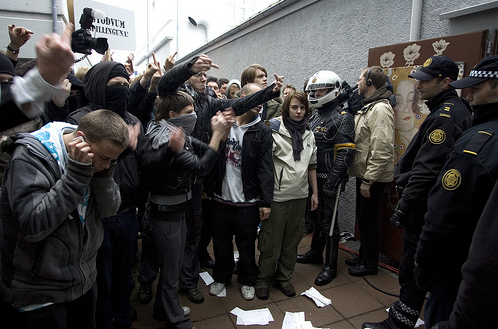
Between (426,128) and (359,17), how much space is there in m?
2.58

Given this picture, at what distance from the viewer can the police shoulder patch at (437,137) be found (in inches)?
87.3

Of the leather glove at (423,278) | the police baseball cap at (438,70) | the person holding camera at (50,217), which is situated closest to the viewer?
the person holding camera at (50,217)

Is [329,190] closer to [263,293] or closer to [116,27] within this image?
[263,293]

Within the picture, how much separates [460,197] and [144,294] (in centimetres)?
274

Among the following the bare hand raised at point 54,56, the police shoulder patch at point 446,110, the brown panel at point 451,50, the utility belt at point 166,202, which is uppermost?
the brown panel at point 451,50

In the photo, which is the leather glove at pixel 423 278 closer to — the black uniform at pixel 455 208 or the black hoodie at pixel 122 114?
the black uniform at pixel 455 208

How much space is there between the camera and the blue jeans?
2.10 m

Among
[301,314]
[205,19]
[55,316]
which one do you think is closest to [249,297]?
[301,314]

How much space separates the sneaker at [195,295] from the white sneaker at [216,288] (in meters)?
0.13

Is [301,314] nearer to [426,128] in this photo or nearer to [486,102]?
[426,128]

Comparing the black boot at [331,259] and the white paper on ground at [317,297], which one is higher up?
the black boot at [331,259]

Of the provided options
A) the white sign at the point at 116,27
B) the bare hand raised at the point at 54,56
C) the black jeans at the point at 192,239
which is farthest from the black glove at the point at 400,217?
the white sign at the point at 116,27

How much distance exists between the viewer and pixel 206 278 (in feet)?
11.3

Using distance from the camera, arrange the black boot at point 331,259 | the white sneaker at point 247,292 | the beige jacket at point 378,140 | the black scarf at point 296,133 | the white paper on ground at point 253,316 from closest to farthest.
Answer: the white paper on ground at point 253,316, the white sneaker at point 247,292, the black scarf at point 296,133, the beige jacket at point 378,140, the black boot at point 331,259
